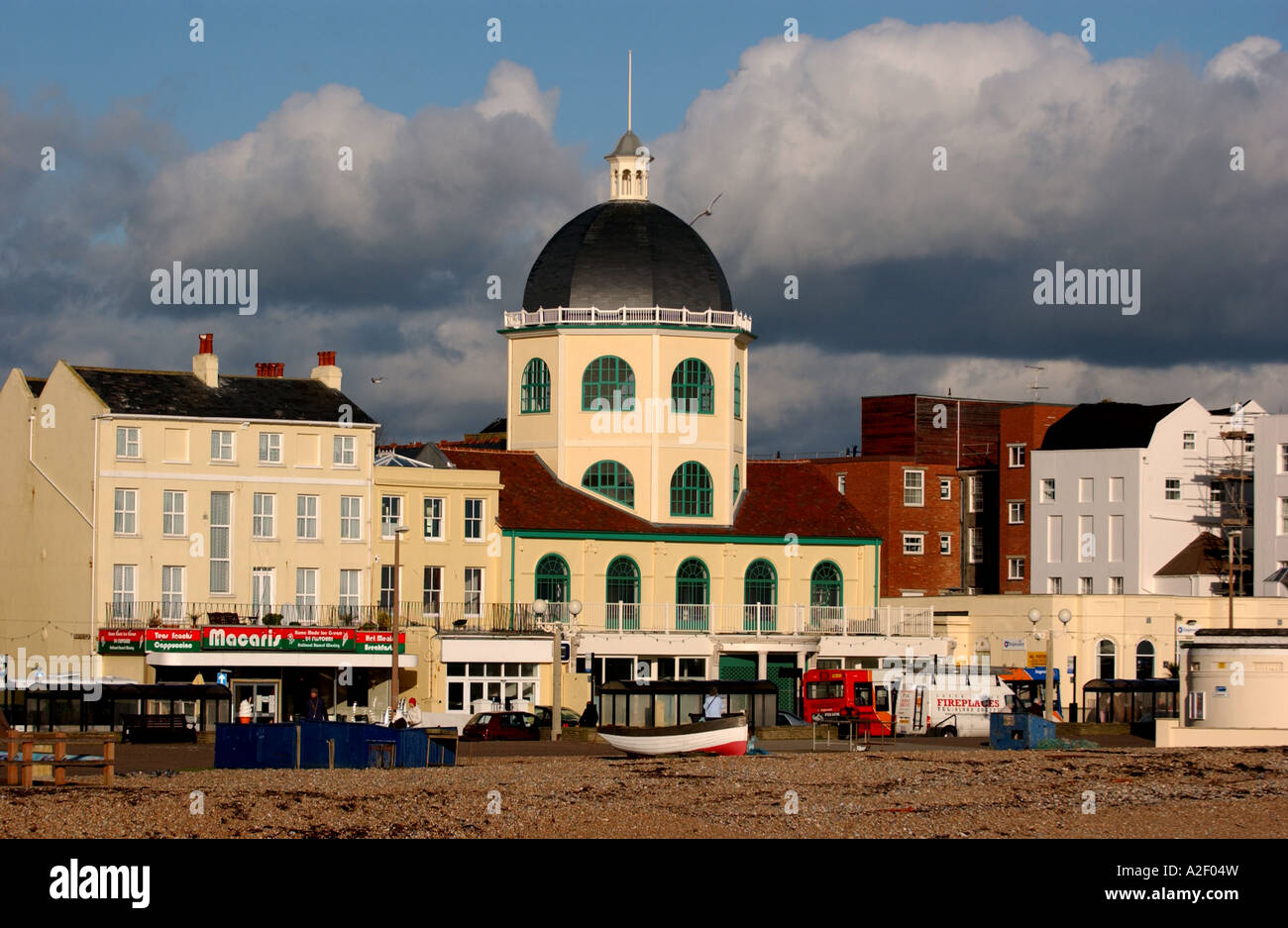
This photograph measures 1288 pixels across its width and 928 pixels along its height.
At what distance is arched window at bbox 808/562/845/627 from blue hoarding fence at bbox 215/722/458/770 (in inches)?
1233

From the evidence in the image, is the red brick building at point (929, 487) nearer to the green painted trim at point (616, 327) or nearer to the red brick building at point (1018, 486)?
the red brick building at point (1018, 486)

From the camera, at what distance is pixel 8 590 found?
212ft

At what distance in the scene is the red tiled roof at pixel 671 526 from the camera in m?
67.4

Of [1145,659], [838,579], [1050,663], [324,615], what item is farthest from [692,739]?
[1145,659]

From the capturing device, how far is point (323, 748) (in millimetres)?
40500

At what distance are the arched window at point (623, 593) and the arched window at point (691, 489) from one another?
2.85 m

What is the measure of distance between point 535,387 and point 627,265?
17.1ft

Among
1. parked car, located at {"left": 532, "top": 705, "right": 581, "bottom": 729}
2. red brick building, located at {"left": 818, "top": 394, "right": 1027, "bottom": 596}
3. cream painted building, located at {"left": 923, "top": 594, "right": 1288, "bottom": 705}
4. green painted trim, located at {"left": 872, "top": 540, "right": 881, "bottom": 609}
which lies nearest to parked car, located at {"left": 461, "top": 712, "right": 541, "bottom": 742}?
parked car, located at {"left": 532, "top": 705, "right": 581, "bottom": 729}

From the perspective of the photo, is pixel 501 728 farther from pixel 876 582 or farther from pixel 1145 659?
pixel 1145 659

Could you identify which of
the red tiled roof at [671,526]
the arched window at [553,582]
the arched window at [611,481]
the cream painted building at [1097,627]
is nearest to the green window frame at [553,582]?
the arched window at [553,582]
